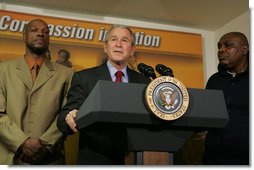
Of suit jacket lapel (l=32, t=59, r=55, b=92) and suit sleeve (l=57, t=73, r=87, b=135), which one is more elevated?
suit jacket lapel (l=32, t=59, r=55, b=92)

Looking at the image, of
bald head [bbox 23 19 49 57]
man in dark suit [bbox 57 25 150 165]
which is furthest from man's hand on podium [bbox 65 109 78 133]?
bald head [bbox 23 19 49 57]

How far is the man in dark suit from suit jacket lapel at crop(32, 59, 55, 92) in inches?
19.4

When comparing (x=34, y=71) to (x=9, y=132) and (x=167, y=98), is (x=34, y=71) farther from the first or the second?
(x=167, y=98)

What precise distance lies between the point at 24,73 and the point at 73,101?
0.69 meters

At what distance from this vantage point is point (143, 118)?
1188 millimetres

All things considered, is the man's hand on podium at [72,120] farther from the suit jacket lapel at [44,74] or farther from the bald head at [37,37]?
the bald head at [37,37]

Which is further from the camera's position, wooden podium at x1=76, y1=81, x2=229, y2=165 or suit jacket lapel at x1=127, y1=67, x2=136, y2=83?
suit jacket lapel at x1=127, y1=67, x2=136, y2=83

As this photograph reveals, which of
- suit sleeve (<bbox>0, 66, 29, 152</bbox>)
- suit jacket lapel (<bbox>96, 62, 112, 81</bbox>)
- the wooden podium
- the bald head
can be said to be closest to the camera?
the wooden podium

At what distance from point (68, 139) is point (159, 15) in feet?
3.48

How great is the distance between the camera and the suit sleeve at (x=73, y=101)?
1.41 m

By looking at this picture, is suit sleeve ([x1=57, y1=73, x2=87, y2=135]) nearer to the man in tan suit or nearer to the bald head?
the man in tan suit

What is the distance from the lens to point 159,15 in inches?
103

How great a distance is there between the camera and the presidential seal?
120 cm

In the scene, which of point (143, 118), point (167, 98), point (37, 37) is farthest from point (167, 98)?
point (37, 37)
